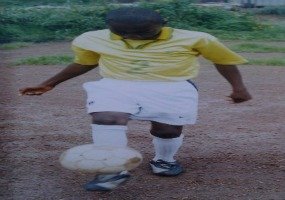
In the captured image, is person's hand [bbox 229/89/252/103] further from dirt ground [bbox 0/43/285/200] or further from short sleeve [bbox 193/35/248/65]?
dirt ground [bbox 0/43/285/200]

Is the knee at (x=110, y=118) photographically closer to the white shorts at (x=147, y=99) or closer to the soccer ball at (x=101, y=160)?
the white shorts at (x=147, y=99)

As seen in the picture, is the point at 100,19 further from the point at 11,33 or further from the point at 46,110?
the point at 46,110

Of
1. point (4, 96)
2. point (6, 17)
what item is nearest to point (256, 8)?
point (6, 17)

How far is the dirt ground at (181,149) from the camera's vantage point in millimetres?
4812

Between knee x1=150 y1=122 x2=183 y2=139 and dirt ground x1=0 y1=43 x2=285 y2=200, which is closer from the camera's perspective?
dirt ground x1=0 y1=43 x2=285 y2=200

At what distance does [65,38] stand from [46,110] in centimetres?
829

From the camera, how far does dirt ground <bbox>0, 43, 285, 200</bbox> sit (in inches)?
189

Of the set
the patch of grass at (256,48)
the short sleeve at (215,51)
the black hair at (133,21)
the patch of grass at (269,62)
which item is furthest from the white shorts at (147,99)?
the patch of grass at (256,48)

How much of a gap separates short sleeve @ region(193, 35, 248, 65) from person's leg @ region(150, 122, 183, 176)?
0.56 metres

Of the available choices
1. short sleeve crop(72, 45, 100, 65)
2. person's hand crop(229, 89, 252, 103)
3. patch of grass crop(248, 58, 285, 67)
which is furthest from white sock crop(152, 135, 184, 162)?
patch of grass crop(248, 58, 285, 67)

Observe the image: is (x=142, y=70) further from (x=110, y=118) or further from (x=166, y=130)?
(x=166, y=130)

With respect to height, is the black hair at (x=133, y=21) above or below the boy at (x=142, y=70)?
above

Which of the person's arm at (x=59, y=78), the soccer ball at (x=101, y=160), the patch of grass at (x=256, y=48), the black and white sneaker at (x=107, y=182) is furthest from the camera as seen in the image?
the patch of grass at (x=256, y=48)

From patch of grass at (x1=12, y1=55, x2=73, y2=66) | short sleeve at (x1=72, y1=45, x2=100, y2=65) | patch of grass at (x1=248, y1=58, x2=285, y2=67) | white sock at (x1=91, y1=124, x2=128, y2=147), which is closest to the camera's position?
white sock at (x1=91, y1=124, x2=128, y2=147)
